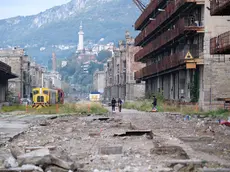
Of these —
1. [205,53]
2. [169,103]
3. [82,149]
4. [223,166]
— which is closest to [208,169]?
[223,166]

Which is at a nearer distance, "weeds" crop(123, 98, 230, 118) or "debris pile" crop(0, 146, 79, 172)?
"debris pile" crop(0, 146, 79, 172)

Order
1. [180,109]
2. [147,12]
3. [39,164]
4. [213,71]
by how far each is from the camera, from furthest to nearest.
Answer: [147,12] → [180,109] → [213,71] → [39,164]

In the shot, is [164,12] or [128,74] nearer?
[164,12]

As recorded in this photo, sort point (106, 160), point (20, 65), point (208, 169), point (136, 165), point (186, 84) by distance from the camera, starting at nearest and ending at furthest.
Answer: point (208, 169)
point (136, 165)
point (106, 160)
point (186, 84)
point (20, 65)

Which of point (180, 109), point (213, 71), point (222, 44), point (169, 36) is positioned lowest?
point (180, 109)

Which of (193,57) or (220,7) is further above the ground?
(220,7)

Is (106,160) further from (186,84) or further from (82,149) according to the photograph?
(186,84)

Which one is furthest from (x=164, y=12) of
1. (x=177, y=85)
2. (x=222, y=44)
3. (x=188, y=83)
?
(x=222, y=44)

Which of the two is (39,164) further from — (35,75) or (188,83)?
(35,75)

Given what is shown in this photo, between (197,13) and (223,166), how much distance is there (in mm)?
39743

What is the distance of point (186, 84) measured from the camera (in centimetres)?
5403

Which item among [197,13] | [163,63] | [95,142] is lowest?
[95,142]

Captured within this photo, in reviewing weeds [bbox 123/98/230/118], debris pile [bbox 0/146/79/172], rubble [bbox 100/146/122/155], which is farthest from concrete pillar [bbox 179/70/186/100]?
debris pile [bbox 0/146/79/172]

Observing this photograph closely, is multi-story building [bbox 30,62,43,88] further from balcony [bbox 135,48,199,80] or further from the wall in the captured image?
the wall
